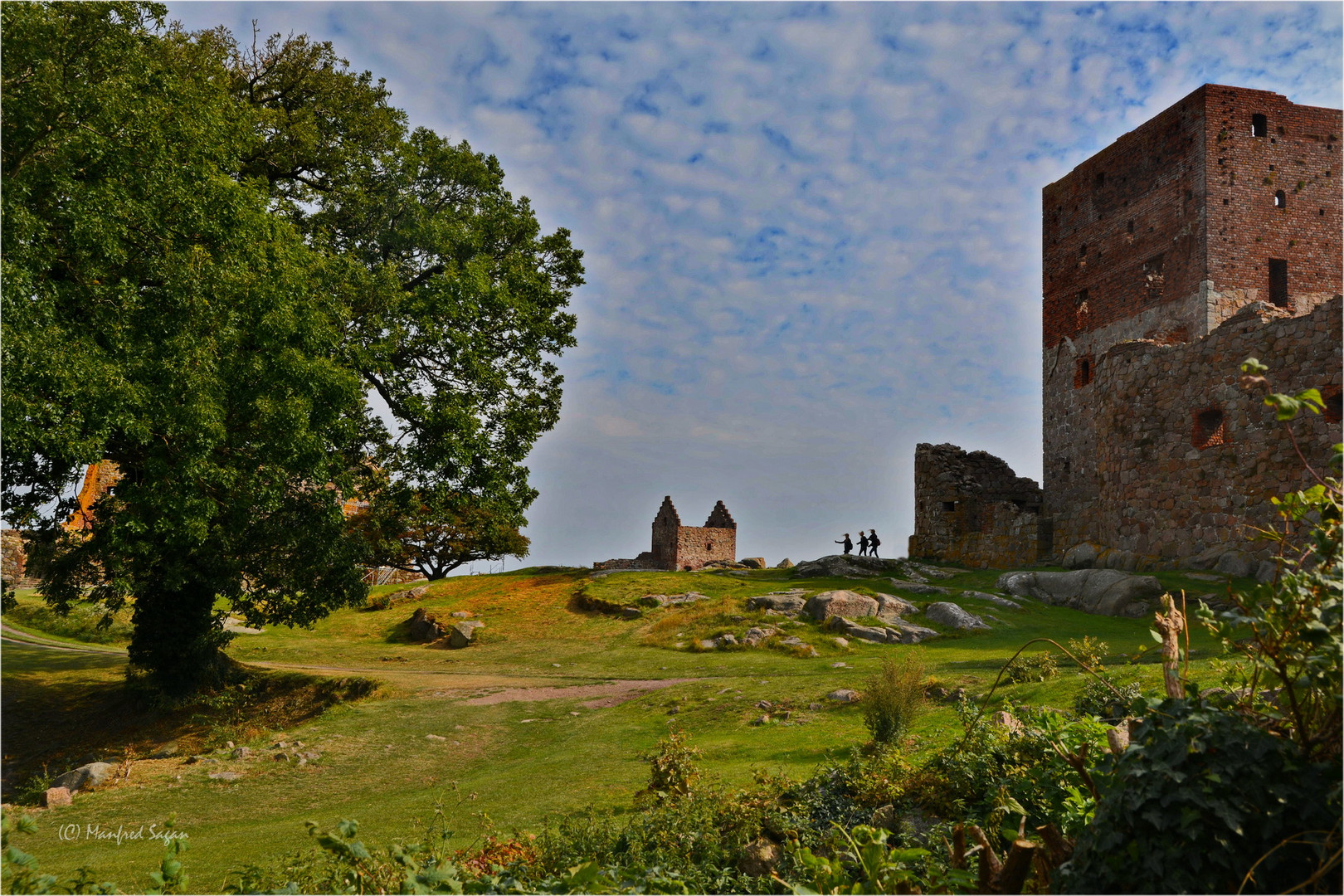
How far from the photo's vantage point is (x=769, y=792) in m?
7.41

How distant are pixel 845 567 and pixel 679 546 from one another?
17.5m

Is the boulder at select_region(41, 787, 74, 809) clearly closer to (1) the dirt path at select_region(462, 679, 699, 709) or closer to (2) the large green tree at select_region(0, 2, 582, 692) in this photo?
(2) the large green tree at select_region(0, 2, 582, 692)

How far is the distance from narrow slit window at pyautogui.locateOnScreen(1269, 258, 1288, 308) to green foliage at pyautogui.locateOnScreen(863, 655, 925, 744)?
25570 mm

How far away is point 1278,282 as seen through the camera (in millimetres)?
27094

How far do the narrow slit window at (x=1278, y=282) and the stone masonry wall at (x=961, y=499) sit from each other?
34.9 feet

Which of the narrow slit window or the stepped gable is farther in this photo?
the stepped gable

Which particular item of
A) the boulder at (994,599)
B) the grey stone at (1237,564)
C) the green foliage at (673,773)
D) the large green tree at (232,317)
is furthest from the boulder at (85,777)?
the grey stone at (1237,564)

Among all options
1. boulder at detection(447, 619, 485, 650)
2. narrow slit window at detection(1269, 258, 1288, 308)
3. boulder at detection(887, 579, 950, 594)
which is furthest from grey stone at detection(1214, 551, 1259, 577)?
boulder at detection(447, 619, 485, 650)

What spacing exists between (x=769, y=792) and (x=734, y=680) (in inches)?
302

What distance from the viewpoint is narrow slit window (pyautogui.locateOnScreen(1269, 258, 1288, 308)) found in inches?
1064

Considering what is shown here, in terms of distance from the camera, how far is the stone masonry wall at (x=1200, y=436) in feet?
61.0

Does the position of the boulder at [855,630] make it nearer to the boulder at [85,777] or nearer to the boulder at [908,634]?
the boulder at [908,634]

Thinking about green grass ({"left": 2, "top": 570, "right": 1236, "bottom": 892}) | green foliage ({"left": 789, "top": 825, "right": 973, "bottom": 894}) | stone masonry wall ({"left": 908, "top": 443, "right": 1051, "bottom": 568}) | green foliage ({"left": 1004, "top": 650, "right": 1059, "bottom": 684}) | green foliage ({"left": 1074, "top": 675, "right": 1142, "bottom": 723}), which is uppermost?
stone masonry wall ({"left": 908, "top": 443, "right": 1051, "bottom": 568})

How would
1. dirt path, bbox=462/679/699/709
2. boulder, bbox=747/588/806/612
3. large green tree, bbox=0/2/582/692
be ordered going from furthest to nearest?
boulder, bbox=747/588/806/612 → dirt path, bbox=462/679/699/709 → large green tree, bbox=0/2/582/692
